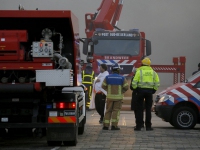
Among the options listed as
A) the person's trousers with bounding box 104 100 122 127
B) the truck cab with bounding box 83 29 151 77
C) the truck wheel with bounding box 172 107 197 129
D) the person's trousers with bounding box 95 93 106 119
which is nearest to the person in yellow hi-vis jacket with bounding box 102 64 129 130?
the person's trousers with bounding box 104 100 122 127

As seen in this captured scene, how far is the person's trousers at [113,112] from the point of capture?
57.7 feet

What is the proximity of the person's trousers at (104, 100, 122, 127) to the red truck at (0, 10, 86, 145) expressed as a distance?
3769mm

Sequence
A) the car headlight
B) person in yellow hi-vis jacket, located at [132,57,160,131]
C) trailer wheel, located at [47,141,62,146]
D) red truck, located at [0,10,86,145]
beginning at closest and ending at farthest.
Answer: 1. red truck, located at [0,10,86,145]
2. trailer wheel, located at [47,141,62,146]
3. person in yellow hi-vis jacket, located at [132,57,160,131]
4. the car headlight

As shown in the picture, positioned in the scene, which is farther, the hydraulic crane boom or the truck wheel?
the hydraulic crane boom

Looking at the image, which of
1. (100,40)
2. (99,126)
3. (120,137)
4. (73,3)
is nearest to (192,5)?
(73,3)

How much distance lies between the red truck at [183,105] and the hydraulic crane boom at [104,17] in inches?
589

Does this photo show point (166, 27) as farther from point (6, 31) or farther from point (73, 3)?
point (6, 31)

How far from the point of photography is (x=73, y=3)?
44.7 m

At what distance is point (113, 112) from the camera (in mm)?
17719

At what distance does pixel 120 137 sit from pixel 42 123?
8.87 feet

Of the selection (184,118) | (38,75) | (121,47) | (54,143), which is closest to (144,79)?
(184,118)

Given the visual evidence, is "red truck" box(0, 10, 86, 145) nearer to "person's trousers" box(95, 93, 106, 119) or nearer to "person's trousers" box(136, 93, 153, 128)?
"person's trousers" box(136, 93, 153, 128)

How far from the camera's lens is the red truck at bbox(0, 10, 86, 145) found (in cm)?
1295

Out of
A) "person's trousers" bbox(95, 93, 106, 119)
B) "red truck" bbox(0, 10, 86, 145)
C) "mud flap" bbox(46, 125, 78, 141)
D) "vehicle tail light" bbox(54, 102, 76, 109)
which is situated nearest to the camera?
"red truck" bbox(0, 10, 86, 145)
